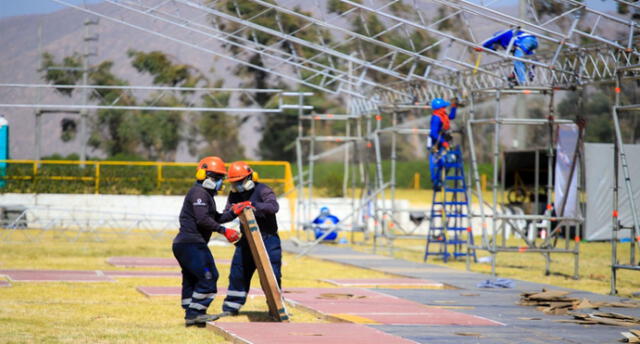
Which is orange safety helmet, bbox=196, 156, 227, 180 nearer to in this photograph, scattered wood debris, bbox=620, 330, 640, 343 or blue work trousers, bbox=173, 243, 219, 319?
Answer: blue work trousers, bbox=173, 243, 219, 319

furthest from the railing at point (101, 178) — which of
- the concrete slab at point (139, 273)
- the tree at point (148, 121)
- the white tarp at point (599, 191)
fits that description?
the tree at point (148, 121)

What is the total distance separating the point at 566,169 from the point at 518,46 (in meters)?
2.44

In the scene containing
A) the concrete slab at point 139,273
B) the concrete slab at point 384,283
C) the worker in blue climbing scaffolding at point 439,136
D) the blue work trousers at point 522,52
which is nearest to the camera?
the concrete slab at point 384,283

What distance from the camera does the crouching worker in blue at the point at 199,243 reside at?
1021 centimetres

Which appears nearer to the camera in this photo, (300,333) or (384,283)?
(300,333)

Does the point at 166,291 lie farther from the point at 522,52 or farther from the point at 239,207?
the point at 522,52

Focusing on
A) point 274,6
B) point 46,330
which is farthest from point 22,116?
point 46,330

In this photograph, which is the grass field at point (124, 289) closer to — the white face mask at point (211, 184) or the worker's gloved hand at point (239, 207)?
the worker's gloved hand at point (239, 207)

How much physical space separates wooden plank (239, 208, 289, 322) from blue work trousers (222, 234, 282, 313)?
387mm

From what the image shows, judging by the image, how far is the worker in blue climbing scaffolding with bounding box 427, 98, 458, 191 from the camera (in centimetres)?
2017

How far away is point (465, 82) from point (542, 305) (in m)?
9.44

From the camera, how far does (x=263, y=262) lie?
410 inches

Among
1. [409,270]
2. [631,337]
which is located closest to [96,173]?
[409,270]

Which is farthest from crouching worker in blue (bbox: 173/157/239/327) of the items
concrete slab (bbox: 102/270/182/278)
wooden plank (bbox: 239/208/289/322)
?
concrete slab (bbox: 102/270/182/278)
